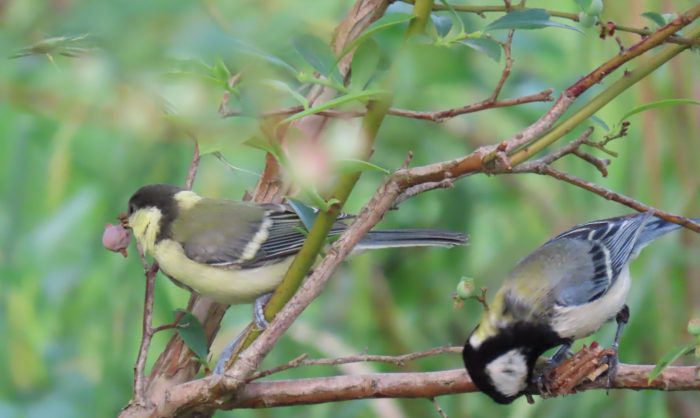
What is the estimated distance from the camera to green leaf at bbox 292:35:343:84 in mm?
722

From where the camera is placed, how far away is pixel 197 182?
2.39 meters

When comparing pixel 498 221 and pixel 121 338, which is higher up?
pixel 121 338

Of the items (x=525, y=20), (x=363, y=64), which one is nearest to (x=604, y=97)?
(x=525, y=20)

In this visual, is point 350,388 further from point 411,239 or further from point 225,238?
point 225,238

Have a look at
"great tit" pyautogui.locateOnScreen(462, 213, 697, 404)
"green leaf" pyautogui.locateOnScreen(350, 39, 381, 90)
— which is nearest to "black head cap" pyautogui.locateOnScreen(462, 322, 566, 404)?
"great tit" pyautogui.locateOnScreen(462, 213, 697, 404)

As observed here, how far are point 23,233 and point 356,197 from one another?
99 centimetres

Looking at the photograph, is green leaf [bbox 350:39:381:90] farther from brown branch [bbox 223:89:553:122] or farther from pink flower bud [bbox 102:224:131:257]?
pink flower bud [bbox 102:224:131:257]

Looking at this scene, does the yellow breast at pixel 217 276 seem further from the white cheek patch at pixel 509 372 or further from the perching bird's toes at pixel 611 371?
the perching bird's toes at pixel 611 371

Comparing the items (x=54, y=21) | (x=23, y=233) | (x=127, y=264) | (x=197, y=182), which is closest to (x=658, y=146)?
(x=197, y=182)

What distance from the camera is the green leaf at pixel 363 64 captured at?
2.74ft

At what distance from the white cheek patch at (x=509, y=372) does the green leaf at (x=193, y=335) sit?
1.35ft

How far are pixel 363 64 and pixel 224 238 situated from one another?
132 cm

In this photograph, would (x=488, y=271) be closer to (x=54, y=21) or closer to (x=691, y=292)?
(x=691, y=292)

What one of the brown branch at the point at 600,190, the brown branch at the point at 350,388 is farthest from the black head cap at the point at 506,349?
the brown branch at the point at 600,190
